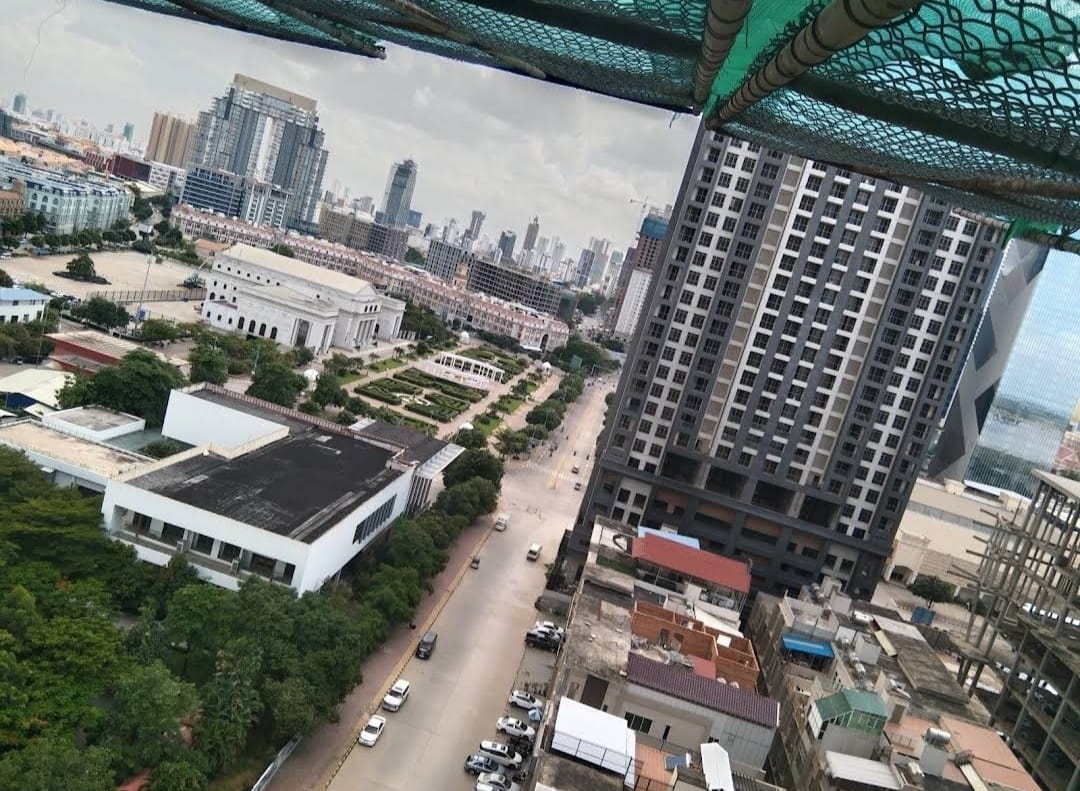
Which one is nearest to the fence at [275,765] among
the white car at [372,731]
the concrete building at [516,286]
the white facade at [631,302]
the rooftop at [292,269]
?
the white car at [372,731]

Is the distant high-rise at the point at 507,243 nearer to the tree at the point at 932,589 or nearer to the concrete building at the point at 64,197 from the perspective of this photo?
the concrete building at the point at 64,197

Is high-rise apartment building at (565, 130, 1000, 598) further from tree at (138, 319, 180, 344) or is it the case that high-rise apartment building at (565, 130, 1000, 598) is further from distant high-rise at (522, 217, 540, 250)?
distant high-rise at (522, 217, 540, 250)

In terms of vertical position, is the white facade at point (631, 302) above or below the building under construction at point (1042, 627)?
above

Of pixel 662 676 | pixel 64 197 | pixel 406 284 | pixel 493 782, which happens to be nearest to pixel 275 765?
pixel 493 782

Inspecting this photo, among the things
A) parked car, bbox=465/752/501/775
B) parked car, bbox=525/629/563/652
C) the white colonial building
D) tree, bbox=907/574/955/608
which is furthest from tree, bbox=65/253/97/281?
tree, bbox=907/574/955/608

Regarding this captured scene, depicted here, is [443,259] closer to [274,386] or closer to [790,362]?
[274,386]
